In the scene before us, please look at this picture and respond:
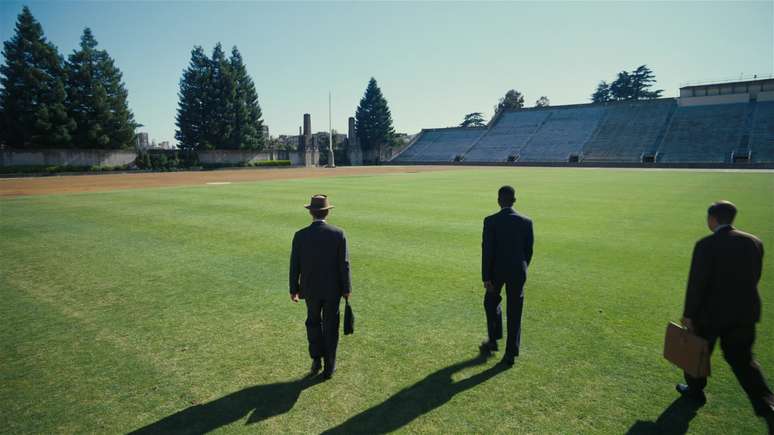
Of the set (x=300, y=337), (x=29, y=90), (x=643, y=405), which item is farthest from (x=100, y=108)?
(x=643, y=405)

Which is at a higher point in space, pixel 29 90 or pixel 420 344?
pixel 29 90

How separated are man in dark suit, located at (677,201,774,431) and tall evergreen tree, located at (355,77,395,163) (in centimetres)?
Result: 8547

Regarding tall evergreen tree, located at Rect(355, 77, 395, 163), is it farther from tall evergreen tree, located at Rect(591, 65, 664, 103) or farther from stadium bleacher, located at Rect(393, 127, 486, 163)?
tall evergreen tree, located at Rect(591, 65, 664, 103)

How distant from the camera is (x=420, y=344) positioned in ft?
17.3

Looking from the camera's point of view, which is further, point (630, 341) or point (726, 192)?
point (726, 192)

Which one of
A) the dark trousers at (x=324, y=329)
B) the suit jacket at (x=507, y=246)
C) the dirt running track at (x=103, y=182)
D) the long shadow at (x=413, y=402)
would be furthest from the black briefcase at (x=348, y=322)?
the dirt running track at (x=103, y=182)

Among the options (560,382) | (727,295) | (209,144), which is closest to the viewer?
(727,295)

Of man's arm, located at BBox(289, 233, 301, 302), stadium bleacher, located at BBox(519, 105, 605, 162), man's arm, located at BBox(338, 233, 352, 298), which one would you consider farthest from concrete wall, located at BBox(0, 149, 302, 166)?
man's arm, located at BBox(338, 233, 352, 298)

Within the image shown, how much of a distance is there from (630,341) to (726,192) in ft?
75.2

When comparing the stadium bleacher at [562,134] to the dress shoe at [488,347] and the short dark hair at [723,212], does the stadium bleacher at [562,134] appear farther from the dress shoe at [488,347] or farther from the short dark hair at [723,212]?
the short dark hair at [723,212]

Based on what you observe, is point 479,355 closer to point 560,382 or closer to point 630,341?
point 560,382

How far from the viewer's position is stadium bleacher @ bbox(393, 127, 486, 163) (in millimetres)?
83000

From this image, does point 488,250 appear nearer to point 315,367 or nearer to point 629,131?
point 315,367

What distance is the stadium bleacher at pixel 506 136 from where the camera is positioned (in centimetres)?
7631
